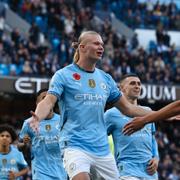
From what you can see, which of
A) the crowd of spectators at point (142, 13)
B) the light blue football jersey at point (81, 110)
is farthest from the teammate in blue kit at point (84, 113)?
the crowd of spectators at point (142, 13)

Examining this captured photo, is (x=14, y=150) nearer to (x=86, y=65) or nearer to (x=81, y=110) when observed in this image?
(x=86, y=65)

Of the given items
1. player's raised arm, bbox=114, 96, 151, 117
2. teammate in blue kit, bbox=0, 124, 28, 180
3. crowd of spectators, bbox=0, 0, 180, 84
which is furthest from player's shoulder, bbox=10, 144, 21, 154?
crowd of spectators, bbox=0, 0, 180, 84

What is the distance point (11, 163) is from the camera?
11.6m

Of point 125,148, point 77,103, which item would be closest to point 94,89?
point 77,103

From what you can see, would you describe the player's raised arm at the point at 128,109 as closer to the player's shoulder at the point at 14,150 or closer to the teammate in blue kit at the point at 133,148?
the teammate in blue kit at the point at 133,148

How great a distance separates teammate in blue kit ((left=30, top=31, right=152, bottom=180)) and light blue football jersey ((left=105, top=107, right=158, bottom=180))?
1420mm

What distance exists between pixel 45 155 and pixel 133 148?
Answer: 1.63 metres

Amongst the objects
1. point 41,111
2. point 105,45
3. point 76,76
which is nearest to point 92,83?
point 76,76

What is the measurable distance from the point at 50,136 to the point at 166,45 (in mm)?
22477

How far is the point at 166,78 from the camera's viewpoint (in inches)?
1115

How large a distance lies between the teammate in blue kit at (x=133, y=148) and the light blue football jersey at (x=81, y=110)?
1417 mm

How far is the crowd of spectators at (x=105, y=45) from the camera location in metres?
25.0

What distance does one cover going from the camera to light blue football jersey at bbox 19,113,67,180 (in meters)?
10.0

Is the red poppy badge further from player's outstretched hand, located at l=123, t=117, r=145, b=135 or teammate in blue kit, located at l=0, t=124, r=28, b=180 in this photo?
teammate in blue kit, located at l=0, t=124, r=28, b=180
